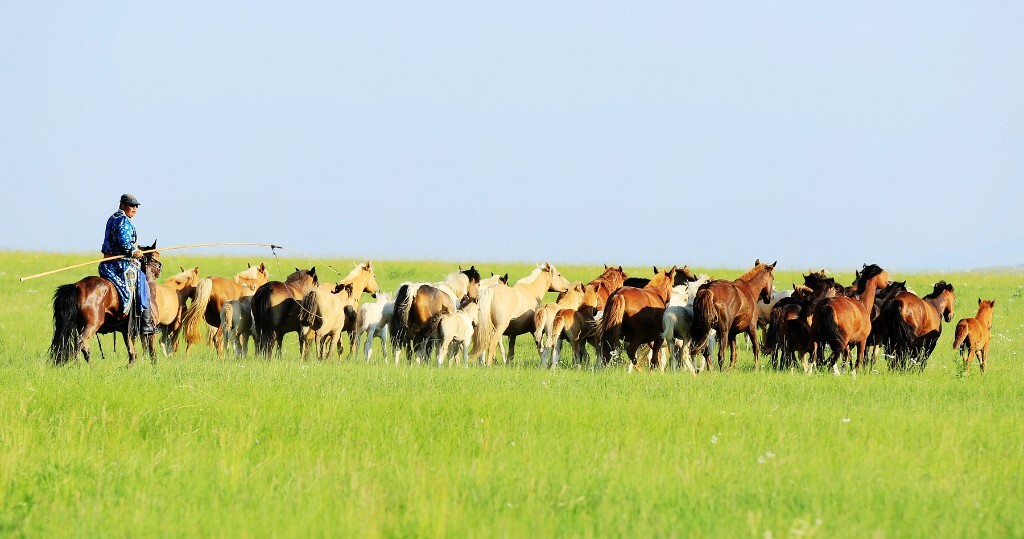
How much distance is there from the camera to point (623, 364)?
18484mm

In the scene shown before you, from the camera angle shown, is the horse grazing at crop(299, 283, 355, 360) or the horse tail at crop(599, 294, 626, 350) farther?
the horse grazing at crop(299, 283, 355, 360)

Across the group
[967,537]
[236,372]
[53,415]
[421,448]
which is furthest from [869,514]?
[236,372]

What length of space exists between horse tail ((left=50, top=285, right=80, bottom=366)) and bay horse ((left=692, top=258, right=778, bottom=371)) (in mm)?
9678

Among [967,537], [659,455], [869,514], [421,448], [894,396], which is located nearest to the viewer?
[967,537]

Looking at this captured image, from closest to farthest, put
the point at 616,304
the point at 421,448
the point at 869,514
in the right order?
the point at 869,514
the point at 421,448
the point at 616,304

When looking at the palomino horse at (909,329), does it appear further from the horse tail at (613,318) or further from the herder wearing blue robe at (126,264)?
the herder wearing blue robe at (126,264)

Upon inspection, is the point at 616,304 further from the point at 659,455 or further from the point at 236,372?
the point at 659,455

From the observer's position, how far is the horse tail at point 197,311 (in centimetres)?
2023

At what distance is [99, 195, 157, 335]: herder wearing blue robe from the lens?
596 inches

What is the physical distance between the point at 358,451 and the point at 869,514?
4.23m

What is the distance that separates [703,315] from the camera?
1700cm

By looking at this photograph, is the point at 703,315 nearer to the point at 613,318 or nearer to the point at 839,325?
the point at 613,318

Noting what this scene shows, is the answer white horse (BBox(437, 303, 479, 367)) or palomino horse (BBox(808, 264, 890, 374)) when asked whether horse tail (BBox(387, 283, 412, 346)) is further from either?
palomino horse (BBox(808, 264, 890, 374))

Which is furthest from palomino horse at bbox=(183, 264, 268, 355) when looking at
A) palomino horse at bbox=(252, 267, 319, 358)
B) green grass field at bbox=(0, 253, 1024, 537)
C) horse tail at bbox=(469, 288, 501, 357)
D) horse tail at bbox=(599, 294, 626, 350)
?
horse tail at bbox=(599, 294, 626, 350)
